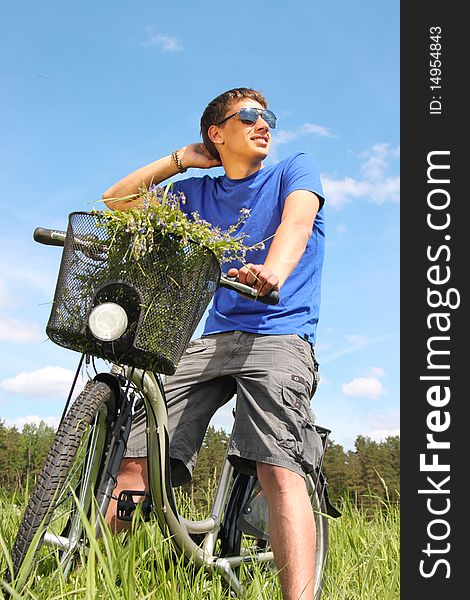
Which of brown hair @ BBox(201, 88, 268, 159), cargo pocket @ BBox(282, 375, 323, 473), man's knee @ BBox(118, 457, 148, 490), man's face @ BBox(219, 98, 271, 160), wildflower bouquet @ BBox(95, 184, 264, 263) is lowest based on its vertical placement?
man's knee @ BBox(118, 457, 148, 490)

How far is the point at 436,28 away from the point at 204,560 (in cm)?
300

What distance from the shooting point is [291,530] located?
289cm

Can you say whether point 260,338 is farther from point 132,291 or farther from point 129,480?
point 132,291

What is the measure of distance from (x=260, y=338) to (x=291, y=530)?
79cm

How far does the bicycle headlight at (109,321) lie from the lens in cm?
236

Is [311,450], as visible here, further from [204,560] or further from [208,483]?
[208,483]

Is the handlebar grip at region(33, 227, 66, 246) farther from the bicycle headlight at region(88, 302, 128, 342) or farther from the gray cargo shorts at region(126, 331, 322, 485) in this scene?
the gray cargo shorts at region(126, 331, 322, 485)

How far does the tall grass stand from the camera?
2.31 m

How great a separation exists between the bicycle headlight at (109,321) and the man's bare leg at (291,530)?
100 cm

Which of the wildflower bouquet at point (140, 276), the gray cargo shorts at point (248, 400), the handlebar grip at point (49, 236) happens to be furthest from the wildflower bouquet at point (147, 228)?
the gray cargo shorts at point (248, 400)

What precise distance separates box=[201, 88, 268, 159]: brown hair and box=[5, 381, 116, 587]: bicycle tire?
1595 millimetres

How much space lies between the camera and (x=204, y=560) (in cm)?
323

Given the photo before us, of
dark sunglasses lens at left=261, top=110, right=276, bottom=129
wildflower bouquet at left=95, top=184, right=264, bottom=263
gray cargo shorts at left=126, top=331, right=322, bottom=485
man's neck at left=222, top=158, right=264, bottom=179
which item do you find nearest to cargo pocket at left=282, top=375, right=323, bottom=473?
gray cargo shorts at left=126, top=331, right=322, bottom=485

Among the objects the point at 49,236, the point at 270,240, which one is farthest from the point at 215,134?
the point at 49,236
